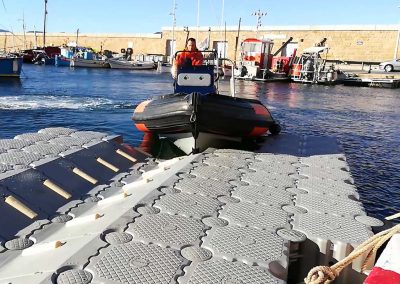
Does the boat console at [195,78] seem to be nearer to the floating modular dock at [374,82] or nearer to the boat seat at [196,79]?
the boat seat at [196,79]

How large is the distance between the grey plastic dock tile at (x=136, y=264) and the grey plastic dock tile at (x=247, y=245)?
0.30m

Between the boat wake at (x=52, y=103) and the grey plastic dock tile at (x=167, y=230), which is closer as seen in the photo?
the grey plastic dock tile at (x=167, y=230)

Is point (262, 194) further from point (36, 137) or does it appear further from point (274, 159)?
point (36, 137)

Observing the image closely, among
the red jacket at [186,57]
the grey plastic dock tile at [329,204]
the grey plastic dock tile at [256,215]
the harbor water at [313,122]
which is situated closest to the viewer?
the grey plastic dock tile at [256,215]

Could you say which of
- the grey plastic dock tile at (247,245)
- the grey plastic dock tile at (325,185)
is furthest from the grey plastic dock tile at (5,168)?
the grey plastic dock tile at (325,185)

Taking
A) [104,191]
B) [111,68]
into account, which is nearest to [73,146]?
[104,191]

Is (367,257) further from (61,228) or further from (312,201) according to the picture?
(61,228)

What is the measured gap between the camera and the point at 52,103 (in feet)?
50.1

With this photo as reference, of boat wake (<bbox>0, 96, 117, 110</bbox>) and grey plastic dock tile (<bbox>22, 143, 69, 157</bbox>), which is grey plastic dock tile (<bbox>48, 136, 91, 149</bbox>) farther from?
boat wake (<bbox>0, 96, 117, 110</bbox>)

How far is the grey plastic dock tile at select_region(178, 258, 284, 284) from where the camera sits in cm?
239

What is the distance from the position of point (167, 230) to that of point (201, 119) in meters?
3.00

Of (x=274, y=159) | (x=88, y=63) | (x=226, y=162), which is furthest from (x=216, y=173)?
(x=88, y=63)

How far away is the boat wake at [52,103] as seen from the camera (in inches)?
559

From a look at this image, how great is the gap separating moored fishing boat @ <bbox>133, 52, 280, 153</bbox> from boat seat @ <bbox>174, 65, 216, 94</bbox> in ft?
2.11
